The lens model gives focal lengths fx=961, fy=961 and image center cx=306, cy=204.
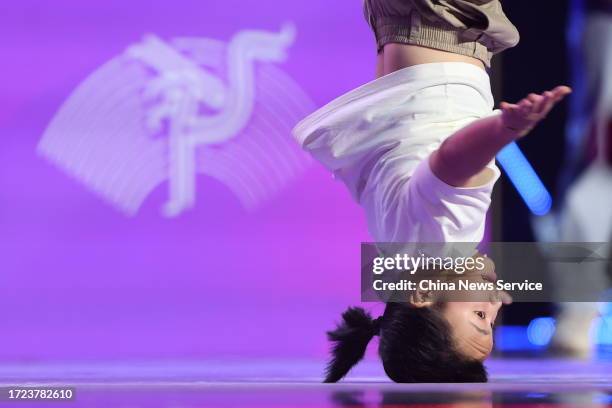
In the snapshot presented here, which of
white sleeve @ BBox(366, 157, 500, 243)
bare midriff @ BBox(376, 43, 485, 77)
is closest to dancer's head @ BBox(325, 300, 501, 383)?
white sleeve @ BBox(366, 157, 500, 243)

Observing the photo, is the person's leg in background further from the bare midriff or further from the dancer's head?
the bare midriff

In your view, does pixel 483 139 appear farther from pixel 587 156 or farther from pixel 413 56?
pixel 587 156

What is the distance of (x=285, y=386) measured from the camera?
2338 mm

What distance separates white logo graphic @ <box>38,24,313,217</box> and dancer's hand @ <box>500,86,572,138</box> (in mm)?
917

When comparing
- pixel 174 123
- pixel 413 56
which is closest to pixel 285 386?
pixel 174 123

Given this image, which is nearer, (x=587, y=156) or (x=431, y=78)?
A: (x=431, y=78)

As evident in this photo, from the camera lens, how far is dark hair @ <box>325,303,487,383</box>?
7.14ft

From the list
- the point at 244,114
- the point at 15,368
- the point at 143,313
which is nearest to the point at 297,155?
the point at 244,114

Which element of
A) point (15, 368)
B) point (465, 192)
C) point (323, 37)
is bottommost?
point (15, 368)

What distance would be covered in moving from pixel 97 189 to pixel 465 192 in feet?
3.34

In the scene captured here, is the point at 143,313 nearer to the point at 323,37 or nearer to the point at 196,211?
the point at 196,211

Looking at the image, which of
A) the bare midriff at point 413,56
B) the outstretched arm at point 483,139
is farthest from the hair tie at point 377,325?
the bare midriff at point 413,56

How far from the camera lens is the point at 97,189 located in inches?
99.3

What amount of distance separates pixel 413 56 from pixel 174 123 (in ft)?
2.26
